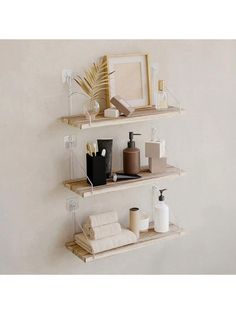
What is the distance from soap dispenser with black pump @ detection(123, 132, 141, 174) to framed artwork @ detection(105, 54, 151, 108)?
195 mm

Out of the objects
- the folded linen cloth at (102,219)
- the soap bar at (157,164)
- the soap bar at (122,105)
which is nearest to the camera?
the soap bar at (122,105)

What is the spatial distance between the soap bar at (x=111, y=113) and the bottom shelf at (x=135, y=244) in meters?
0.68

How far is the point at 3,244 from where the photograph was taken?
3.53 metres

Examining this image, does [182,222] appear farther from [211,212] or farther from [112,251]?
[112,251]

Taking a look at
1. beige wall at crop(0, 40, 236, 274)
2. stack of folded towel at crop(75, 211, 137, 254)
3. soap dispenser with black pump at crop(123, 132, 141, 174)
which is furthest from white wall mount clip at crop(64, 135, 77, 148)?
stack of folded towel at crop(75, 211, 137, 254)

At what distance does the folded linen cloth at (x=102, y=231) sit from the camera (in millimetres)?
3574

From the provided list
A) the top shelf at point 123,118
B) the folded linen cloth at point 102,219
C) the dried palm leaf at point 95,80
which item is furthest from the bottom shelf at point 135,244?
the dried palm leaf at point 95,80

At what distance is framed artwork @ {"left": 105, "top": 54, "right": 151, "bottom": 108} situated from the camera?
3580 mm

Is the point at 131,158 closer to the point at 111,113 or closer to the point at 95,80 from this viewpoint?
the point at 111,113

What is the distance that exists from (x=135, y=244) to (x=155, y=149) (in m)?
Result: 0.51

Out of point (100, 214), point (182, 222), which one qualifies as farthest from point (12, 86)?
point (182, 222)

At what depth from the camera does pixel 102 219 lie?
3631 mm

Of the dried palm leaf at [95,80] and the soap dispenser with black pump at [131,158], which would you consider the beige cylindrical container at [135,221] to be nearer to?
the soap dispenser with black pump at [131,158]
